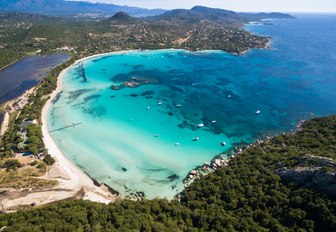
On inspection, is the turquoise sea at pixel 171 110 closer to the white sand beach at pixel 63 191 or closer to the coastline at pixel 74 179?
the coastline at pixel 74 179

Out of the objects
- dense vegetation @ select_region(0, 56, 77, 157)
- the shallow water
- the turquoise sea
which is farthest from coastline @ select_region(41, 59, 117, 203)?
the shallow water

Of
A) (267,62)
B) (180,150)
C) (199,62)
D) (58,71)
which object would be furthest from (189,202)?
(267,62)

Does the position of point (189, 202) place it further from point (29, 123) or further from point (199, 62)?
point (199, 62)

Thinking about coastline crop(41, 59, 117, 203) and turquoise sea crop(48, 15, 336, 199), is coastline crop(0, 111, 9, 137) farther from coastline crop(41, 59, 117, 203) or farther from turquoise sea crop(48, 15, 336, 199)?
coastline crop(41, 59, 117, 203)

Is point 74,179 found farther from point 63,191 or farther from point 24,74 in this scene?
point 24,74

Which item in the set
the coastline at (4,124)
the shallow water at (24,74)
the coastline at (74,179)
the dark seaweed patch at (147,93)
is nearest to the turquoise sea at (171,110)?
the dark seaweed patch at (147,93)

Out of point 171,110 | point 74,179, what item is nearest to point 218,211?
point 74,179
